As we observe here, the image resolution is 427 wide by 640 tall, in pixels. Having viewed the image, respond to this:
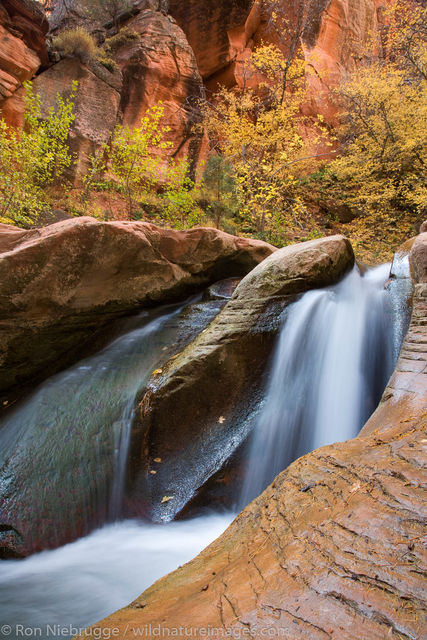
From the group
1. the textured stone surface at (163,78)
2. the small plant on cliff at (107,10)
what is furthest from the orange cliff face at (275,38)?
the small plant on cliff at (107,10)

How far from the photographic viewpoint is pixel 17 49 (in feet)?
33.0

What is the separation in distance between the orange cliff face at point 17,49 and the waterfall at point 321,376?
36.6ft

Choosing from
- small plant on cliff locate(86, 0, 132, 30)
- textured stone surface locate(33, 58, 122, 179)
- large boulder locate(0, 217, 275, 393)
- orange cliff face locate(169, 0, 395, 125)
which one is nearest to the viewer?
large boulder locate(0, 217, 275, 393)

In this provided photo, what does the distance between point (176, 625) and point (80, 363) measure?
14.9ft

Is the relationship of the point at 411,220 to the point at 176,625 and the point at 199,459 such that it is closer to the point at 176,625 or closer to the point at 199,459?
the point at 199,459

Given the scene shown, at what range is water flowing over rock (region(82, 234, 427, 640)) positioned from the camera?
36.2 inches

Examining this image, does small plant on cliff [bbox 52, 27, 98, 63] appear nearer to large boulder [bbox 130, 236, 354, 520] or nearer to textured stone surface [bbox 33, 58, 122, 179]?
textured stone surface [bbox 33, 58, 122, 179]

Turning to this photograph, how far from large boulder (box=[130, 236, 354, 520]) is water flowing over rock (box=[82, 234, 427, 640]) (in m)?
1.71

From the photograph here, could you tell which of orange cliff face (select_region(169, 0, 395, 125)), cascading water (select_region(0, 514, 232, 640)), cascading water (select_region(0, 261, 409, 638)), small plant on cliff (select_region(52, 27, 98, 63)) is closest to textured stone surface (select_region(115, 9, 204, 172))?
small plant on cliff (select_region(52, 27, 98, 63))

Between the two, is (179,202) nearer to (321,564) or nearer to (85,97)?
(85,97)

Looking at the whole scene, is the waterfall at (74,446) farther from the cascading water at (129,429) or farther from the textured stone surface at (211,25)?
the textured stone surface at (211,25)

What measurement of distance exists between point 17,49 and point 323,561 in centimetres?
1462

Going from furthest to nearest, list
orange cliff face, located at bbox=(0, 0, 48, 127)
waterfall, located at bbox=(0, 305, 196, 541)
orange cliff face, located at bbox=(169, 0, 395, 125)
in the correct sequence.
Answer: orange cliff face, located at bbox=(169, 0, 395, 125) → orange cliff face, located at bbox=(0, 0, 48, 127) → waterfall, located at bbox=(0, 305, 196, 541)

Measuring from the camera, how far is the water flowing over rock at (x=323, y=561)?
0.92 m
